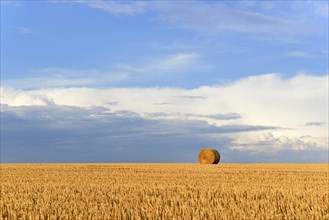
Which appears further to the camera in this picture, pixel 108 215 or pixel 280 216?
pixel 280 216

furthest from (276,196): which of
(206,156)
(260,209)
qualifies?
(206,156)

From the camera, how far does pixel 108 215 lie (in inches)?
494

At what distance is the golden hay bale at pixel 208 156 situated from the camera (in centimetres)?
4381

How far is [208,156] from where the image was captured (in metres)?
44.0

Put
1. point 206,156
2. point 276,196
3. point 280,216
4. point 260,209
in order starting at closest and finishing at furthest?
1. point 280,216
2. point 260,209
3. point 276,196
4. point 206,156

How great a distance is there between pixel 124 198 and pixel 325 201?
21.5 feet

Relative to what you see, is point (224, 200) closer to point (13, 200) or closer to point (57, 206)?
point (57, 206)

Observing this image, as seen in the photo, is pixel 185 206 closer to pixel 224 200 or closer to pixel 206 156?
pixel 224 200

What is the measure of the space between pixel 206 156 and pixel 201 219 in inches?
1247

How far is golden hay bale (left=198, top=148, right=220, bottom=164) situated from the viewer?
144 feet

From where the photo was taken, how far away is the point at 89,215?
41.3ft

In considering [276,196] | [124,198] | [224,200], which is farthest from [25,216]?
[276,196]

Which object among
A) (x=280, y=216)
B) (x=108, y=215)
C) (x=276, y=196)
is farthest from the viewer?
(x=276, y=196)

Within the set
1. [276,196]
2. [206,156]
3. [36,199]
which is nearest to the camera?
[36,199]
